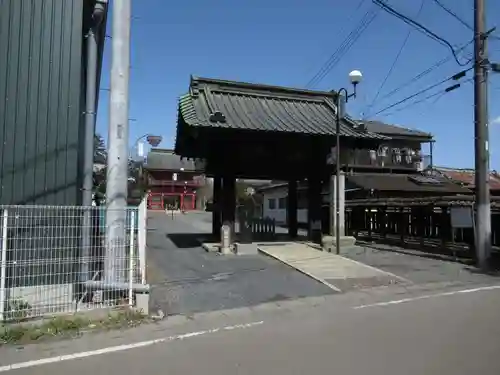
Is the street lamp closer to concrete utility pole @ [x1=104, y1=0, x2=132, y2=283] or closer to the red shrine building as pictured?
concrete utility pole @ [x1=104, y1=0, x2=132, y2=283]

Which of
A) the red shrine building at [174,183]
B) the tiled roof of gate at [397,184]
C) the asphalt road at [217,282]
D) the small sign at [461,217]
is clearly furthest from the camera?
the red shrine building at [174,183]

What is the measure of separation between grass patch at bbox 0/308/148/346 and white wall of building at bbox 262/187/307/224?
26.6m

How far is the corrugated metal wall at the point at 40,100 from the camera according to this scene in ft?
25.0

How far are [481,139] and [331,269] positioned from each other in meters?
6.14

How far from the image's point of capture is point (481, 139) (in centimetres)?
1388

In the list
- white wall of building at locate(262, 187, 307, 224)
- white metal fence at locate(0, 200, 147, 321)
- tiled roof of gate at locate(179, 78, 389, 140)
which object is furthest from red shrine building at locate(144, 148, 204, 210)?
white metal fence at locate(0, 200, 147, 321)

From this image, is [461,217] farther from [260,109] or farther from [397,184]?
[397,184]

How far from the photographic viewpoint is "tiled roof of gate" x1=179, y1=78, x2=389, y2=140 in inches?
591

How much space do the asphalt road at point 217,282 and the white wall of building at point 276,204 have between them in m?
19.9

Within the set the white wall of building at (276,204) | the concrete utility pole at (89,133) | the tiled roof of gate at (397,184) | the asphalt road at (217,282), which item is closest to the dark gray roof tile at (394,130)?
the tiled roof of gate at (397,184)

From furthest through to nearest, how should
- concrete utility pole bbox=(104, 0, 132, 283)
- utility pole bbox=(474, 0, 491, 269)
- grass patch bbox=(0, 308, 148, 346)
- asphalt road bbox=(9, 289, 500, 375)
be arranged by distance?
utility pole bbox=(474, 0, 491, 269)
concrete utility pole bbox=(104, 0, 132, 283)
grass patch bbox=(0, 308, 148, 346)
asphalt road bbox=(9, 289, 500, 375)

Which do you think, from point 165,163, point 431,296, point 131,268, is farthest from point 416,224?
point 165,163

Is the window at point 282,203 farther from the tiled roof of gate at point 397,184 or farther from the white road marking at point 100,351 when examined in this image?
the white road marking at point 100,351

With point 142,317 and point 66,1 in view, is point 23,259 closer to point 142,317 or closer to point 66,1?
point 142,317
